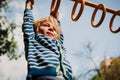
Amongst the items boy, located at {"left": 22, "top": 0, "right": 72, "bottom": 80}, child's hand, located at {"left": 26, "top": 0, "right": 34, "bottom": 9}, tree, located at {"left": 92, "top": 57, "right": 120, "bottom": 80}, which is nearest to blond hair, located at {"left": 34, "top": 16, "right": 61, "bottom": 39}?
boy, located at {"left": 22, "top": 0, "right": 72, "bottom": 80}

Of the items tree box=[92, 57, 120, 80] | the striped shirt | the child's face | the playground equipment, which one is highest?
the playground equipment

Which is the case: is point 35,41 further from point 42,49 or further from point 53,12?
point 53,12

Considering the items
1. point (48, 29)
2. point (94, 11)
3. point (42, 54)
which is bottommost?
point (42, 54)

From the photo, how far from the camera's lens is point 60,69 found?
3404mm

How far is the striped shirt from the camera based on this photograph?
330 cm

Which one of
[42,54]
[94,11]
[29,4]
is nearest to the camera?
[42,54]

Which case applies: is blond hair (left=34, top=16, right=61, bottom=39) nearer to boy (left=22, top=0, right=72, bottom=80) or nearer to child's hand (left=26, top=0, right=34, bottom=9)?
boy (left=22, top=0, right=72, bottom=80)

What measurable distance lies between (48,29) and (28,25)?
234mm

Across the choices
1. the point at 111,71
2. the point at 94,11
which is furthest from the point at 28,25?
the point at 111,71

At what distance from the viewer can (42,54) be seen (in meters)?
3.39

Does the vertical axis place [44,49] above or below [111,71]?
above

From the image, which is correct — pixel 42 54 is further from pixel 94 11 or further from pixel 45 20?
pixel 94 11

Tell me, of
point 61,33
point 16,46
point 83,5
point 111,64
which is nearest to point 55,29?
point 61,33

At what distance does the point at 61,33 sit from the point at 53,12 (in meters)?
0.27
